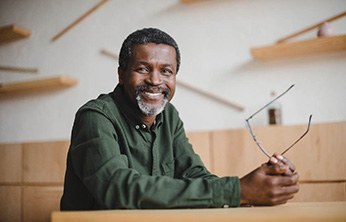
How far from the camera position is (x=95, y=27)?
311 centimetres

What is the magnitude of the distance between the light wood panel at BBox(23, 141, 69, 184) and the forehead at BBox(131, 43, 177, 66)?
1526mm

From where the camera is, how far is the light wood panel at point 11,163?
2850 millimetres

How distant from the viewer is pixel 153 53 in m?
1.36

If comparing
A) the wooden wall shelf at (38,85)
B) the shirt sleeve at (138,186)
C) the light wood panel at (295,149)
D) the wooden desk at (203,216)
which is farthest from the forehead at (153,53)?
the wooden wall shelf at (38,85)

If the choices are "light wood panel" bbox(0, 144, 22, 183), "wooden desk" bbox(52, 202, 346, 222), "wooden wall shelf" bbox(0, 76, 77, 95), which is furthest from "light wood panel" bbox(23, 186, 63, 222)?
"wooden desk" bbox(52, 202, 346, 222)

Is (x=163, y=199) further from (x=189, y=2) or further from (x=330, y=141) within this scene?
(x=189, y=2)

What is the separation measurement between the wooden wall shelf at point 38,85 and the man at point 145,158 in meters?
1.68

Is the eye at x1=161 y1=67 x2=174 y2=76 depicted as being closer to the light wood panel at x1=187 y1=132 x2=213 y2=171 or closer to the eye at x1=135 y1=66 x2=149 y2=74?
the eye at x1=135 y1=66 x2=149 y2=74

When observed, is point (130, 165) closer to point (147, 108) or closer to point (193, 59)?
point (147, 108)

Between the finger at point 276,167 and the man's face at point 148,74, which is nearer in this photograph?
the finger at point 276,167

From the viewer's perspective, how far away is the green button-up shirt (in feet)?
3.06

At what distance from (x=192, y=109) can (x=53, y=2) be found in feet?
5.42

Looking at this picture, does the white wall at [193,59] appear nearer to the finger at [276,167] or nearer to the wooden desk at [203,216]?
the finger at [276,167]

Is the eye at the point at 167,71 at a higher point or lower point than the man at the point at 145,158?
higher
